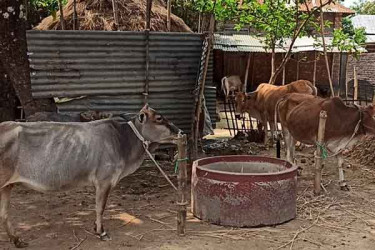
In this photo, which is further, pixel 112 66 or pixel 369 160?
pixel 369 160

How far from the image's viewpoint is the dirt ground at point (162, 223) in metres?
5.59

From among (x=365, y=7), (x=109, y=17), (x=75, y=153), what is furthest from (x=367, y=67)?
(x=365, y=7)

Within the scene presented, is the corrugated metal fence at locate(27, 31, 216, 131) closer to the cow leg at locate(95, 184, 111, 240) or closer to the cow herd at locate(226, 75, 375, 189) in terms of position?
the cow herd at locate(226, 75, 375, 189)

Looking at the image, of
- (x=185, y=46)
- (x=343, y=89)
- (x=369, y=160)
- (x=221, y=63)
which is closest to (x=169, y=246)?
(x=185, y=46)

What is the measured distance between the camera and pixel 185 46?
28.7 ft

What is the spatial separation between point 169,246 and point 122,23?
643 centimetres

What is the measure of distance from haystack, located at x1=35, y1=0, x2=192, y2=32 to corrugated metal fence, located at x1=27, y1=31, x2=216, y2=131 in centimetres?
222

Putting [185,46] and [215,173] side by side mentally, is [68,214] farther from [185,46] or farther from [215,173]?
[185,46]

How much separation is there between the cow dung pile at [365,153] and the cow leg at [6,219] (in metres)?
6.50

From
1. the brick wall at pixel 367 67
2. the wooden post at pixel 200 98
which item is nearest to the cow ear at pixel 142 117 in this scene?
the wooden post at pixel 200 98

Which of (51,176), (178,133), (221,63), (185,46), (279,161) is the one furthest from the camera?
(221,63)

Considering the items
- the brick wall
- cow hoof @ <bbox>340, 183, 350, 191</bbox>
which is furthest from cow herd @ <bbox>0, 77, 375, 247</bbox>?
the brick wall

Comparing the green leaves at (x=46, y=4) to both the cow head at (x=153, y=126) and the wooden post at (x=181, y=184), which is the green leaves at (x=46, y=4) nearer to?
the cow head at (x=153, y=126)

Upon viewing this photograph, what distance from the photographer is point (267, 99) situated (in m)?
12.0
